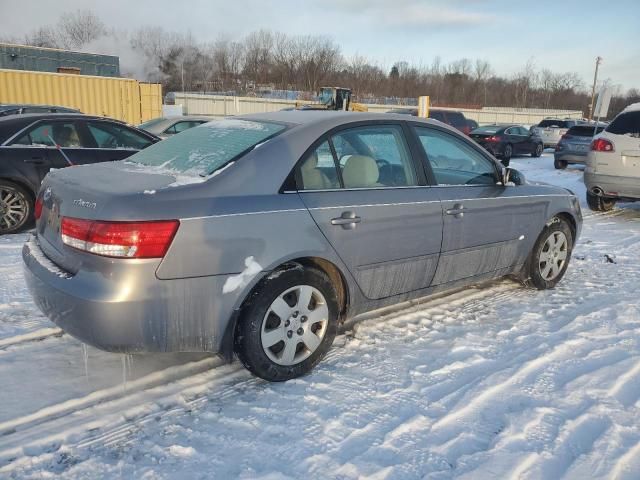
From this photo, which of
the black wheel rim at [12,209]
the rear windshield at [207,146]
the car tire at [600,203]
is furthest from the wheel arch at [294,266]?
the car tire at [600,203]

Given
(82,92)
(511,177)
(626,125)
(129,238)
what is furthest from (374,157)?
(82,92)

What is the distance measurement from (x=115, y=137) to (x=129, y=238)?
5056mm

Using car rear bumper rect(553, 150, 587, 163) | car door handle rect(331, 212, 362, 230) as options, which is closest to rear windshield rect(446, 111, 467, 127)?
car rear bumper rect(553, 150, 587, 163)

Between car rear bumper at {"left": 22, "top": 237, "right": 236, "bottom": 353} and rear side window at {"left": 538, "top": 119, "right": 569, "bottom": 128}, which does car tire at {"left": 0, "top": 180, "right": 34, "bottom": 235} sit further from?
rear side window at {"left": 538, "top": 119, "right": 569, "bottom": 128}

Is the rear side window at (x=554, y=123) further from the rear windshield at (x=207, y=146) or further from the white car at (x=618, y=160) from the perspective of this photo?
the rear windshield at (x=207, y=146)

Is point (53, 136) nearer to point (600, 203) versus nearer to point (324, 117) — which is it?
point (324, 117)

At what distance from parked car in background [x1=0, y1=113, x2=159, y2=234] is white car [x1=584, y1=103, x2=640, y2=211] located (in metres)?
7.20

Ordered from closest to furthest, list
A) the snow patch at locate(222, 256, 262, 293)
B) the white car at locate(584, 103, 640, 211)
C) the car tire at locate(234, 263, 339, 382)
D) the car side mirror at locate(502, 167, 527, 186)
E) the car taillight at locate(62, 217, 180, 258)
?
1. the car taillight at locate(62, 217, 180, 258)
2. the snow patch at locate(222, 256, 262, 293)
3. the car tire at locate(234, 263, 339, 382)
4. the car side mirror at locate(502, 167, 527, 186)
5. the white car at locate(584, 103, 640, 211)

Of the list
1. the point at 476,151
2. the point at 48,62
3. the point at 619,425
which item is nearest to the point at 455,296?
the point at 476,151

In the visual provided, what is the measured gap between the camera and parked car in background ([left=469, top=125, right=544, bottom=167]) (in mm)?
19609

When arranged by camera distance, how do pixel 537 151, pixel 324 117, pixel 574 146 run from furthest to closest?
1. pixel 537 151
2. pixel 574 146
3. pixel 324 117

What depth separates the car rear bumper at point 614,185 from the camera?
8.01 m

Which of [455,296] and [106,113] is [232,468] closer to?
[455,296]

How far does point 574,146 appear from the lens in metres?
15.7
